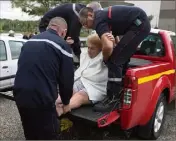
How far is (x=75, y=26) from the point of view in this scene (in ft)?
17.2

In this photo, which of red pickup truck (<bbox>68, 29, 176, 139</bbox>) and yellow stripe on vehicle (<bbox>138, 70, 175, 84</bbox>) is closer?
red pickup truck (<bbox>68, 29, 176, 139</bbox>)

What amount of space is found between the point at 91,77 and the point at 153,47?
1683 mm

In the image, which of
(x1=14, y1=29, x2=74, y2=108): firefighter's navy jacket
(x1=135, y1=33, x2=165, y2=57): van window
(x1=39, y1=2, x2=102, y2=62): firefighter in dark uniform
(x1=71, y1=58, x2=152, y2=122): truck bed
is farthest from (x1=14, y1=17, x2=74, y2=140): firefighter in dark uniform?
(x1=135, y1=33, x2=165, y2=57): van window

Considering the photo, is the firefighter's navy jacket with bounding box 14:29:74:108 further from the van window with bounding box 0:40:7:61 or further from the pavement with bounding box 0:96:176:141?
the van window with bounding box 0:40:7:61

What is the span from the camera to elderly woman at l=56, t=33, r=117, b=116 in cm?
392

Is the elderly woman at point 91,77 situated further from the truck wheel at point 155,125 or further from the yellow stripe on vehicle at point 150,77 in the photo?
the truck wheel at point 155,125

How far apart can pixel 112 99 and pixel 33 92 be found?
1225 mm

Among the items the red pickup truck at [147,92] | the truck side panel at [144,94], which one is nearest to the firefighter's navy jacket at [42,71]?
the red pickup truck at [147,92]

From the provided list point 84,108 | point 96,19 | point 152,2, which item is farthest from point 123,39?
point 152,2

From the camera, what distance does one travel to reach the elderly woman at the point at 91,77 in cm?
392

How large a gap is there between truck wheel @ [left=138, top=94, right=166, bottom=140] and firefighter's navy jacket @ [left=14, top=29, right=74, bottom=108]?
171 cm

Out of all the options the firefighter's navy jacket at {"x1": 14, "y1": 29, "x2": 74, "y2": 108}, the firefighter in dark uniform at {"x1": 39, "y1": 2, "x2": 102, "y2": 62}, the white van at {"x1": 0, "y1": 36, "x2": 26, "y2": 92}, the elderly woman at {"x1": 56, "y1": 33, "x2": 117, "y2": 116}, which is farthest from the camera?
the white van at {"x1": 0, "y1": 36, "x2": 26, "y2": 92}

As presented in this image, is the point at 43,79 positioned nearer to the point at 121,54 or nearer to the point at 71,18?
the point at 121,54

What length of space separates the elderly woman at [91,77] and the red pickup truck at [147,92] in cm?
15
